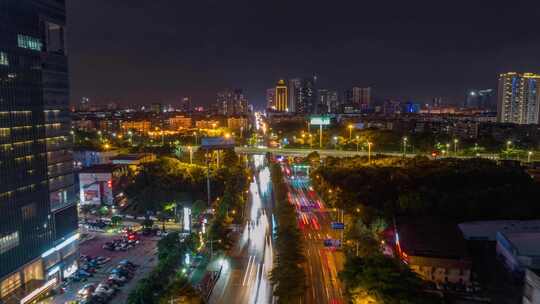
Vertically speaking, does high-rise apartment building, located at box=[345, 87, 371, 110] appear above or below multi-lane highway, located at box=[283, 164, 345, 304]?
above

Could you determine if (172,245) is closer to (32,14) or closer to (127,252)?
(127,252)

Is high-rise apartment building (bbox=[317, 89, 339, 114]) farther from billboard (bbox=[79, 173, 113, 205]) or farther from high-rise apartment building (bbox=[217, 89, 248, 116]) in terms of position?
billboard (bbox=[79, 173, 113, 205])

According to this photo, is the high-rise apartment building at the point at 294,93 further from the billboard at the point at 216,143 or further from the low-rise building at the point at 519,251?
the low-rise building at the point at 519,251

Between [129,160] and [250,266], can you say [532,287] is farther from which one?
[129,160]

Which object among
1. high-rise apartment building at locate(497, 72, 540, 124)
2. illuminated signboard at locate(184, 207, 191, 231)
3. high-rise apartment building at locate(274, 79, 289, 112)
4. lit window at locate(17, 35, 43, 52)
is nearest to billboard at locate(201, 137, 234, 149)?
illuminated signboard at locate(184, 207, 191, 231)

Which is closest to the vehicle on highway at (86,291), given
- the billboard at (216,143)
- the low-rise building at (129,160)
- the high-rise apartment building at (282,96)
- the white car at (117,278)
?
the white car at (117,278)

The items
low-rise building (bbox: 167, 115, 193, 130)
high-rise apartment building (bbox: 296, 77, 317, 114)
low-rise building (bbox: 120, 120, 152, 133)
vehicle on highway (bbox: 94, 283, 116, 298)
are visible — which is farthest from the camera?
high-rise apartment building (bbox: 296, 77, 317, 114)

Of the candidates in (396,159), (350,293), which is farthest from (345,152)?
(350,293)
